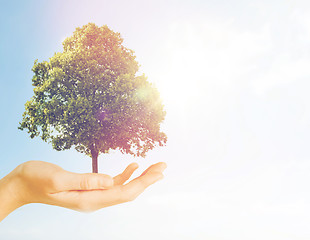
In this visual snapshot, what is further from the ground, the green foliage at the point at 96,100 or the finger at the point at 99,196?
the green foliage at the point at 96,100

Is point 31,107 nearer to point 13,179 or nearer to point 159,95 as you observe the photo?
point 159,95

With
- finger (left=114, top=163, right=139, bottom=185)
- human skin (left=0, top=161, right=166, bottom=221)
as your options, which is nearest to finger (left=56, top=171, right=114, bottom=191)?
human skin (left=0, top=161, right=166, bottom=221)

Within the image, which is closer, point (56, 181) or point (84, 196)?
point (56, 181)

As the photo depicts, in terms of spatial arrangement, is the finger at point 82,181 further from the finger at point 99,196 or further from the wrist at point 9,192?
the wrist at point 9,192

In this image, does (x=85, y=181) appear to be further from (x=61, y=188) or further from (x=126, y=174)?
(x=126, y=174)

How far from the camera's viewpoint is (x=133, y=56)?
2238cm

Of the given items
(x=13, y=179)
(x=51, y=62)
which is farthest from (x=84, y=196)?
(x=51, y=62)

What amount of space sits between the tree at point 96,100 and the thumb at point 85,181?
54.5 ft

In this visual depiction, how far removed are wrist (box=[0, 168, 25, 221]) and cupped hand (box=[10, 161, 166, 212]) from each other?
0.01 metres

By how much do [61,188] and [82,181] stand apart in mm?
228

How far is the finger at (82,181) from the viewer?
322cm

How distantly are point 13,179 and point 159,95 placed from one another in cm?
1916

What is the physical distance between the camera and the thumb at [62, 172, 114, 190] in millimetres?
3240

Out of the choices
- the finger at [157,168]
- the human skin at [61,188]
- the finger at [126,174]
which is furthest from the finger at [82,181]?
the finger at [126,174]
